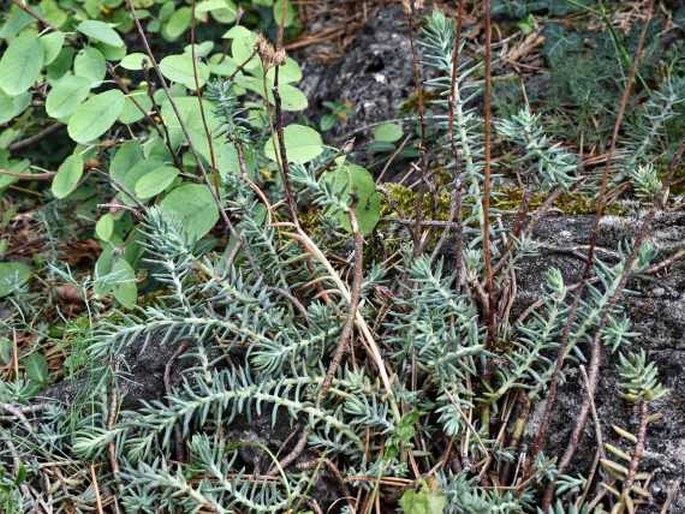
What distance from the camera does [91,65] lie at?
92.5 inches

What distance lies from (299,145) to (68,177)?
68cm

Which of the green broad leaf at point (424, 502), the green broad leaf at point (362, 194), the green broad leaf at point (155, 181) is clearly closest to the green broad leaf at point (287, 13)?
the green broad leaf at point (155, 181)

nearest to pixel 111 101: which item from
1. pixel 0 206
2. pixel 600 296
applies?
pixel 0 206

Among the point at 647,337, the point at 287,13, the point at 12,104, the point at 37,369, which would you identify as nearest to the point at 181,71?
the point at 12,104

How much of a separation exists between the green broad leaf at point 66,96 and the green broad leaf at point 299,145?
1.83ft

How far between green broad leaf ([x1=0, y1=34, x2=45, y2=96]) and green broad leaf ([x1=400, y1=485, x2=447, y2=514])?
145cm

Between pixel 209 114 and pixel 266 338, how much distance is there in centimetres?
69

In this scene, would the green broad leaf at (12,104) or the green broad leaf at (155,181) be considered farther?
the green broad leaf at (12,104)

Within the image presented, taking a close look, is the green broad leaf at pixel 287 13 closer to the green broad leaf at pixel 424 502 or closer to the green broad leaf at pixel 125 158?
the green broad leaf at pixel 125 158

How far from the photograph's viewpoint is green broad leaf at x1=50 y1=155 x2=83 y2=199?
233 cm

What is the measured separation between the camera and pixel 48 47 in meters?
2.36

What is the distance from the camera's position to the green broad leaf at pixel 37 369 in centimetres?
223

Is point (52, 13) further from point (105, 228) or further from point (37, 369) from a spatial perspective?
point (37, 369)

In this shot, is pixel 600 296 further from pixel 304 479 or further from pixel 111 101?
pixel 111 101
